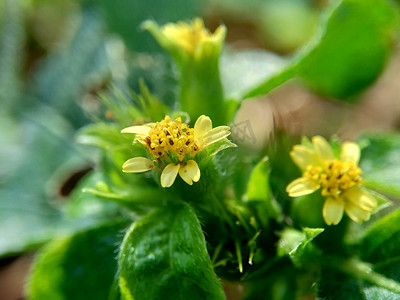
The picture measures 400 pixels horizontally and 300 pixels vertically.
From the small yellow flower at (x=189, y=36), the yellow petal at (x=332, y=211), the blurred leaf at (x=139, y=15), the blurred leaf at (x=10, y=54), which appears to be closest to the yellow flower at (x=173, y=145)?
the yellow petal at (x=332, y=211)

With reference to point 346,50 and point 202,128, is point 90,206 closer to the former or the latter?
point 202,128

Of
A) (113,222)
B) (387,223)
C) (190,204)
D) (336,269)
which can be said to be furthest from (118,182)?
(387,223)

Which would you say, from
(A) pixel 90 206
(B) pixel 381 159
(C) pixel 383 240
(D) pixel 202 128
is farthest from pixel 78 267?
(B) pixel 381 159

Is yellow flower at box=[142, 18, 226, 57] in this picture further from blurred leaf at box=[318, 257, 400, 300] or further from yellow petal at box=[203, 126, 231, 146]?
blurred leaf at box=[318, 257, 400, 300]

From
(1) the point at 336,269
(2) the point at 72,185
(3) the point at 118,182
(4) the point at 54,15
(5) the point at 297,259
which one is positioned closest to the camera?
(5) the point at 297,259

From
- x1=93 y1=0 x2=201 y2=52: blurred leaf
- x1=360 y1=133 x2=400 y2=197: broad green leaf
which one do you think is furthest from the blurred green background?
x1=360 y1=133 x2=400 y2=197: broad green leaf

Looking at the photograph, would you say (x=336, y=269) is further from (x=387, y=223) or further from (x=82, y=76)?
(x=82, y=76)
